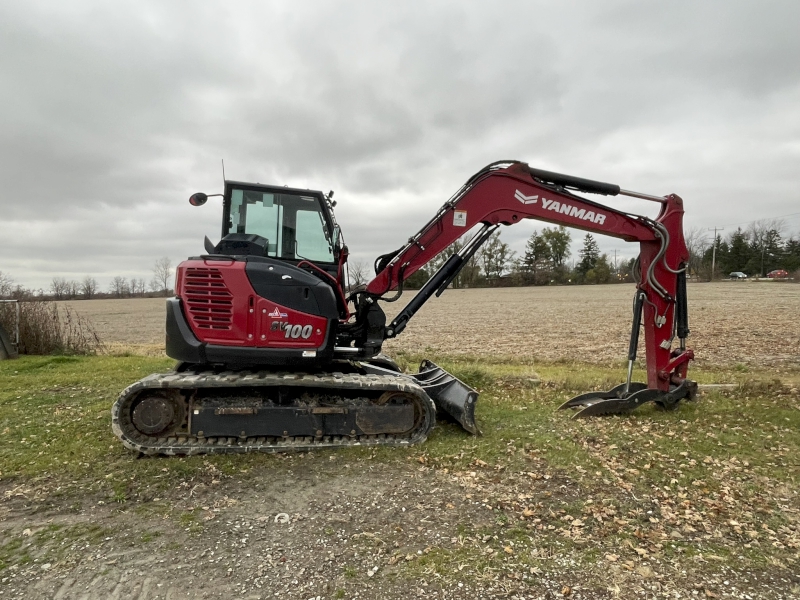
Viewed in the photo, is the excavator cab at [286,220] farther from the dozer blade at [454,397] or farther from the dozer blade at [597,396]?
the dozer blade at [597,396]

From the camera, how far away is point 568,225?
21.8 feet

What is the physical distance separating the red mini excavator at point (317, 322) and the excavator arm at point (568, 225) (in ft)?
0.05

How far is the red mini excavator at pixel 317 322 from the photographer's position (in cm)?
549

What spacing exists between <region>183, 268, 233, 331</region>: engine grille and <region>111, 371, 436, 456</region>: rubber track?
0.58 meters

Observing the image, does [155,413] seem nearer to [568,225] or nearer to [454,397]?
[454,397]

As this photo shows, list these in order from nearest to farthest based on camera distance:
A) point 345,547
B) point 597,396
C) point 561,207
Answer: point 345,547 → point 561,207 → point 597,396

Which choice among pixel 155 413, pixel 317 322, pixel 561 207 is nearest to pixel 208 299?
pixel 317 322

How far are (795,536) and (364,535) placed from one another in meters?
3.06

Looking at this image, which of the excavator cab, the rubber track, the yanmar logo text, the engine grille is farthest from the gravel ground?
the yanmar logo text

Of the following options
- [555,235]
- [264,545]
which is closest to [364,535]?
[264,545]

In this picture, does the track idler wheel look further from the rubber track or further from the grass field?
the grass field

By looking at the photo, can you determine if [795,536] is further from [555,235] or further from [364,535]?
[555,235]

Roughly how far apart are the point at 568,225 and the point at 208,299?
447 centimetres

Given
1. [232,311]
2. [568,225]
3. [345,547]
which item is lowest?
[345,547]
